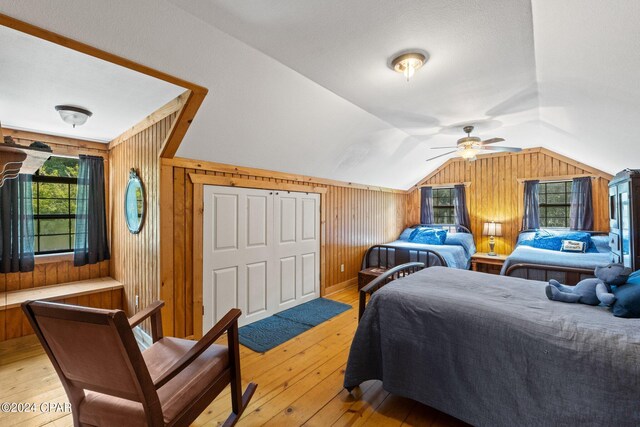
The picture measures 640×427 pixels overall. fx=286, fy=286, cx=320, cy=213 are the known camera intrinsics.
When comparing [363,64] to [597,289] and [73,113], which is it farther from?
[73,113]

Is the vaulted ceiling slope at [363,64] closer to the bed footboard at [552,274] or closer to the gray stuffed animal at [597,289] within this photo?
the gray stuffed animal at [597,289]

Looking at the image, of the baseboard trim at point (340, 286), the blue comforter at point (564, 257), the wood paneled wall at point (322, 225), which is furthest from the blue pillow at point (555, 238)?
the baseboard trim at point (340, 286)

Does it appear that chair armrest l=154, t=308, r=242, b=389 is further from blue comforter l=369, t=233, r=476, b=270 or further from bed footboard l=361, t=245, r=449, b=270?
blue comforter l=369, t=233, r=476, b=270

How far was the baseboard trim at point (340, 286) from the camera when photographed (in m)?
A: 4.56

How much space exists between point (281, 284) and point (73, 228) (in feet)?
9.04

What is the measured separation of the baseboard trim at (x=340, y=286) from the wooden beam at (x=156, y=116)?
322 centimetres

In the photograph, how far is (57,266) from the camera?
3398 millimetres

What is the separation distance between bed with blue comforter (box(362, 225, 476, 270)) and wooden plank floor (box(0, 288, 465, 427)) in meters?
2.23

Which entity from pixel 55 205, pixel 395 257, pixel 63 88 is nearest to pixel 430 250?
pixel 395 257

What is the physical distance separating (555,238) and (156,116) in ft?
19.2

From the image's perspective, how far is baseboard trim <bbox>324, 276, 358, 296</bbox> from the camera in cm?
456

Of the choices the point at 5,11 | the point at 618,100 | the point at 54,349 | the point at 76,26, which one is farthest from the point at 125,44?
the point at 618,100

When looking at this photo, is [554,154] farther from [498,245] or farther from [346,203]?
[346,203]

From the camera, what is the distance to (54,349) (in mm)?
1264
